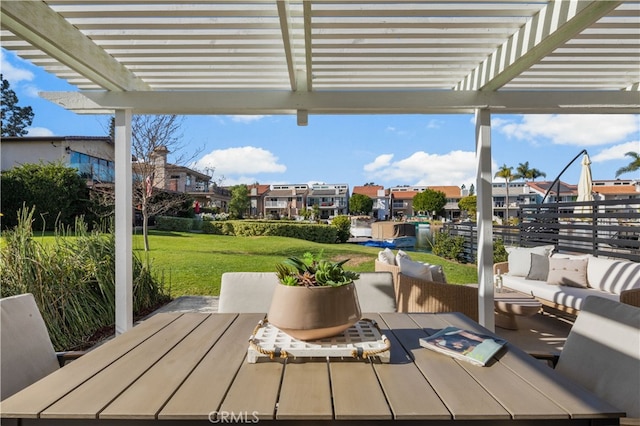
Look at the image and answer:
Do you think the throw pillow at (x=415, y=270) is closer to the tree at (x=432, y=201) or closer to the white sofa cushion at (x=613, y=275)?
the white sofa cushion at (x=613, y=275)

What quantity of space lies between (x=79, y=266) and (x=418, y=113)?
11.5 ft

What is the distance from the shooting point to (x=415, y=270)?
11.3 feet

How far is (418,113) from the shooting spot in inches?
128

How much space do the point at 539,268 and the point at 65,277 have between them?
5284mm

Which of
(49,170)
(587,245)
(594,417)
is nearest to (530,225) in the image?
(587,245)

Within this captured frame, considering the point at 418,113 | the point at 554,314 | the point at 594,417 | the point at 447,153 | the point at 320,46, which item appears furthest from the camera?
the point at 447,153

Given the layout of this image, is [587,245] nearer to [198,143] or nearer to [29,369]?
[29,369]

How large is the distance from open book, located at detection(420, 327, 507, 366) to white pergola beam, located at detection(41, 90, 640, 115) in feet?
7.13

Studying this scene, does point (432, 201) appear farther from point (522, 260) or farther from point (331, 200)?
point (522, 260)

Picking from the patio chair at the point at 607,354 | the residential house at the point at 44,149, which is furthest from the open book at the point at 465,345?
the residential house at the point at 44,149

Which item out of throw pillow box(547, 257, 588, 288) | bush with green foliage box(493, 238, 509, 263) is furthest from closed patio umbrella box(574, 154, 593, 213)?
throw pillow box(547, 257, 588, 288)

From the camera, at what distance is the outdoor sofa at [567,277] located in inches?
149

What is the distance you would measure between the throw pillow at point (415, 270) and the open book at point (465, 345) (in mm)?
1967

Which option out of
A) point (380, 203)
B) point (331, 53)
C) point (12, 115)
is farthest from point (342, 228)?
point (380, 203)
